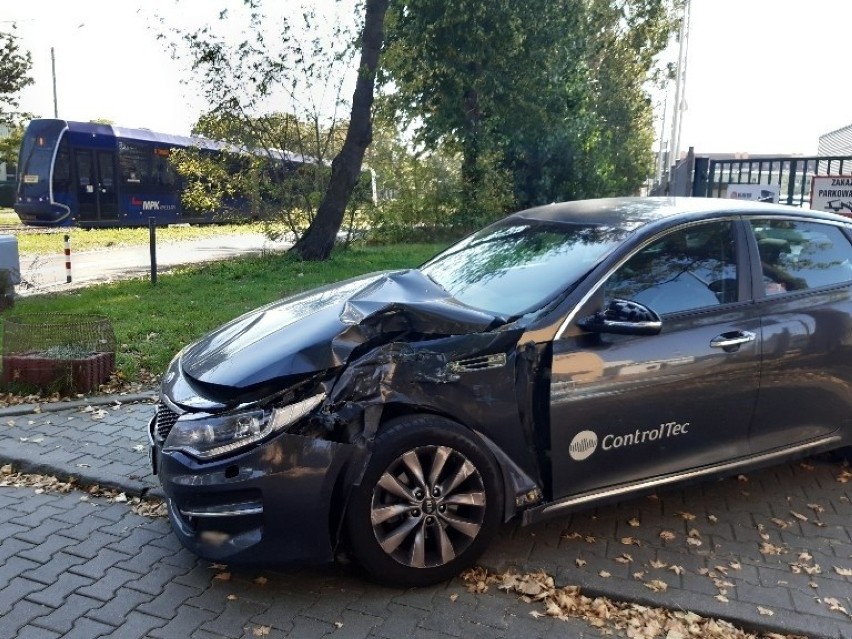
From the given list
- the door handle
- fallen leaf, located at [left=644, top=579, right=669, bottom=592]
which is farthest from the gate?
fallen leaf, located at [left=644, top=579, right=669, bottom=592]

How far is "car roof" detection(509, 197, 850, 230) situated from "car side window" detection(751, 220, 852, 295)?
0.28ft

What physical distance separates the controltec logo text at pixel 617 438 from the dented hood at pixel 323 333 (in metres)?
0.69

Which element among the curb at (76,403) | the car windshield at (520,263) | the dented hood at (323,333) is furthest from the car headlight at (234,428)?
the curb at (76,403)

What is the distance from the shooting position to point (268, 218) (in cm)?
1662

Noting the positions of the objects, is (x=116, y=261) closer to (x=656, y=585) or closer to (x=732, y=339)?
(x=732, y=339)

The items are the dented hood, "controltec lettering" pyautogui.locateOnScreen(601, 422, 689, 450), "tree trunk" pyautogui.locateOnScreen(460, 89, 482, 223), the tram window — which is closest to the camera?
the dented hood

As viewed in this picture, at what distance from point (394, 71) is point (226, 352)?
15.5 meters

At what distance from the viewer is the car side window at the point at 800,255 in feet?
13.7

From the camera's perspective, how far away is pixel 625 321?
11.5ft

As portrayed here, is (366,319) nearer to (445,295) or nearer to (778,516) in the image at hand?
(445,295)

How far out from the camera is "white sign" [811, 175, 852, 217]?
8.59 meters

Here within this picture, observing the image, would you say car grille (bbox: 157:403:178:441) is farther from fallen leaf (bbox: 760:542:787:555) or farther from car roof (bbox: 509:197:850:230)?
fallen leaf (bbox: 760:542:787:555)

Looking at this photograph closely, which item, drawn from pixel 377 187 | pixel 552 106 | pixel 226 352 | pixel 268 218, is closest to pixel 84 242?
pixel 268 218

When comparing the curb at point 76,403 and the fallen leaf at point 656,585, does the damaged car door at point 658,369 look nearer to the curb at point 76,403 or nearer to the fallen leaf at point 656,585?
the fallen leaf at point 656,585
